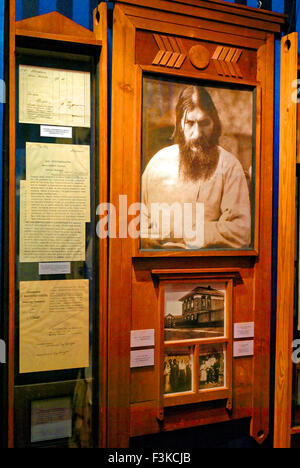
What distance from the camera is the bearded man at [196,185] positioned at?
6.23 feet

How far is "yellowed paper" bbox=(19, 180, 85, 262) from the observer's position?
5.72 ft

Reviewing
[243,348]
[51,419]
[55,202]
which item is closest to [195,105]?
[55,202]

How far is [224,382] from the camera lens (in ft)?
6.69

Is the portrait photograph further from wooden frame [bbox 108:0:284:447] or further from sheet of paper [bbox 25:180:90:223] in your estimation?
sheet of paper [bbox 25:180:90:223]

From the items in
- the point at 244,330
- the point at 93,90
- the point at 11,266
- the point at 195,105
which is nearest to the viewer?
the point at 11,266

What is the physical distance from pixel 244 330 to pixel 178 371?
0.40 metres

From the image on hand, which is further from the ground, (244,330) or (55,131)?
(55,131)

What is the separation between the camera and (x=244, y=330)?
2.07 metres

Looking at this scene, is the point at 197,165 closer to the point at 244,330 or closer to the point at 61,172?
the point at 61,172

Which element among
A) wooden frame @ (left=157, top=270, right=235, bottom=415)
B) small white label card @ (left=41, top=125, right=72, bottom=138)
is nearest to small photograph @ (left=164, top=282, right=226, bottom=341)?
wooden frame @ (left=157, top=270, right=235, bottom=415)

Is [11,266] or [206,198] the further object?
[206,198]

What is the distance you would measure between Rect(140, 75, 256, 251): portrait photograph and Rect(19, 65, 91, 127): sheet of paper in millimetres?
277

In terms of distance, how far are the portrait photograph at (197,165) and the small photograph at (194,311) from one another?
8.1 inches

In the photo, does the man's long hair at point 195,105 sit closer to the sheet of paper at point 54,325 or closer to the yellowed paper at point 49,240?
the yellowed paper at point 49,240
